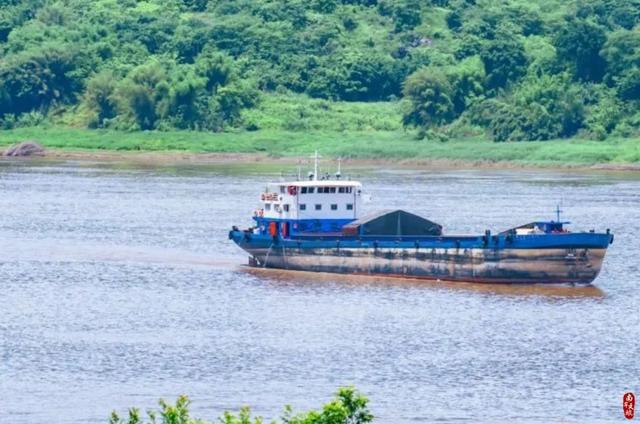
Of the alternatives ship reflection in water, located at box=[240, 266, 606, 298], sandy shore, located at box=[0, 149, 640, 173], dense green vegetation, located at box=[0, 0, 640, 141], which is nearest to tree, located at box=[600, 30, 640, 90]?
dense green vegetation, located at box=[0, 0, 640, 141]

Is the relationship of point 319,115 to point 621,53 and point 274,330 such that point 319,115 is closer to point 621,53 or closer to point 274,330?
point 621,53

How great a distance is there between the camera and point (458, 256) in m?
82.1

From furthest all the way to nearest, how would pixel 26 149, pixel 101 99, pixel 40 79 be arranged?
pixel 40 79
pixel 101 99
pixel 26 149

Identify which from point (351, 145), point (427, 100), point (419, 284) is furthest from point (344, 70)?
point (419, 284)

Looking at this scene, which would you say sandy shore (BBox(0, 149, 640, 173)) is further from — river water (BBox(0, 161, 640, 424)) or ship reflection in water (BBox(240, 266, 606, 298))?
ship reflection in water (BBox(240, 266, 606, 298))

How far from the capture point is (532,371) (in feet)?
198

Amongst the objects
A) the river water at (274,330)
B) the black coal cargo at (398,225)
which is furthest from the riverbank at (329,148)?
the black coal cargo at (398,225)

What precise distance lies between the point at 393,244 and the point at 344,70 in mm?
94358

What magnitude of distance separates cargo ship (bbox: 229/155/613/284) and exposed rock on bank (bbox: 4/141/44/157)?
86.3 metres

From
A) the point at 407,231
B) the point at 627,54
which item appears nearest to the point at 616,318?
the point at 407,231

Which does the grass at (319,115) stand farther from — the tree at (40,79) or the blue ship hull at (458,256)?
the blue ship hull at (458,256)

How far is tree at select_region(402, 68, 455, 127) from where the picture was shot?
166 meters

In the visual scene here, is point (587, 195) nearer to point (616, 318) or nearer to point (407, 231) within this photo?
point (407, 231)

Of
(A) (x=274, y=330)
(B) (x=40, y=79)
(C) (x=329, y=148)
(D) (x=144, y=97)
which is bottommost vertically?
(A) (x=274, y=330)
